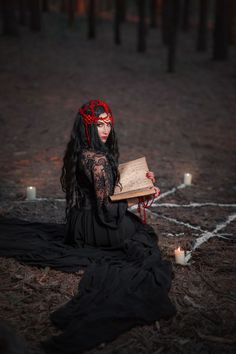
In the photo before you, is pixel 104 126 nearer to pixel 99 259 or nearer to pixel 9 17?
pixel 99 259

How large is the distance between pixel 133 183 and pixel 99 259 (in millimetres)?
942

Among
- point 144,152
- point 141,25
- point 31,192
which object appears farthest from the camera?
point 141,25

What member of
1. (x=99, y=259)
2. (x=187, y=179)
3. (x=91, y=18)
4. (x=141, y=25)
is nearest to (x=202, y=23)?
(x=141, y=25)

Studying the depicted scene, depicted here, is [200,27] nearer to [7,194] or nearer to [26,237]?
[7,194]

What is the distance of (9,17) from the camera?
19125mm

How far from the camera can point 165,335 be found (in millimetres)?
3643

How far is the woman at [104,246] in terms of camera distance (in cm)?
374

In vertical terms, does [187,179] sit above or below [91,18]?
below

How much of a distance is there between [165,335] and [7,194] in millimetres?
4162

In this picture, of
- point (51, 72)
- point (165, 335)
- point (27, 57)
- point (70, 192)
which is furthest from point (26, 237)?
point (27, 57)

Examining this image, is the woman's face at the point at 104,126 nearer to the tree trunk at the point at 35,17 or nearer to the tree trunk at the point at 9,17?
the tree trunk at the point at 9,17

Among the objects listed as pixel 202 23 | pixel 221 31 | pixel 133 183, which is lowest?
pixel 133 183

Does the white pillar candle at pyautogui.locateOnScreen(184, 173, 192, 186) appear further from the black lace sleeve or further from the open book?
the black lace sleeve

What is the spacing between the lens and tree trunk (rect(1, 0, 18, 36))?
1837 cm
